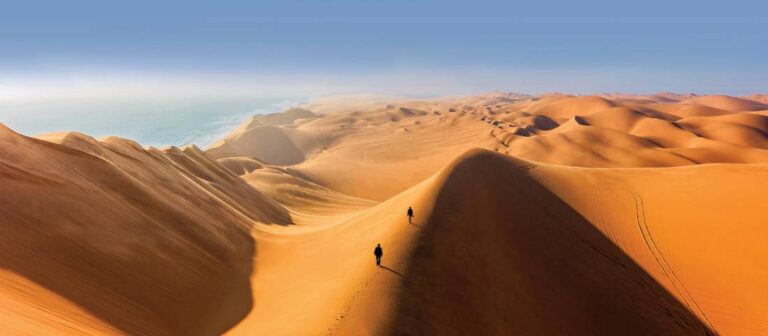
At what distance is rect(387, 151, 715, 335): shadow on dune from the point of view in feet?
31.0

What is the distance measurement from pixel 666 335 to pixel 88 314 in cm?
1454

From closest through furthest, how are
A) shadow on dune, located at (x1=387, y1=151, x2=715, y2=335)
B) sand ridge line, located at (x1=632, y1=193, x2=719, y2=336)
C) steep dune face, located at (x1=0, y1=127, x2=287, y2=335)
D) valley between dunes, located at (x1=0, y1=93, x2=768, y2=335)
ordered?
steep dune face, located at (x1=0, y1=127, x2=287, y2=335) < valley between dunes, located at (x1=0, y1=93, x2=768, y2=335) < shadow on dune, located at (x1=387, y1=151, x2=715, y2=335) < sand ridge line, located at (x1=632, y1=193, x2=719, y2=336)

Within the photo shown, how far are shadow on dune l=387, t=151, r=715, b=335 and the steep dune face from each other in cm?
554

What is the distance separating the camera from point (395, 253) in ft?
36.6

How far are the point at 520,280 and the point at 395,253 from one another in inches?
158

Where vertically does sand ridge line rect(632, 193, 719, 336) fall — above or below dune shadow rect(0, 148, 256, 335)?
below

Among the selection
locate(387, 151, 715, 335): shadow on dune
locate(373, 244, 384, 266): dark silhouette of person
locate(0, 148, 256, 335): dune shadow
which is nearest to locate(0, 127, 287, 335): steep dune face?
locate(0, 148, 256, 335): dune shadow

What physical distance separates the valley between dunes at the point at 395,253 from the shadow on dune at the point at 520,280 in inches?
2.0

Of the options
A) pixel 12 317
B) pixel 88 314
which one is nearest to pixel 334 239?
pixel 88 314

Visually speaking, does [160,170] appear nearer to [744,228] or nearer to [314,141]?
[744,228]

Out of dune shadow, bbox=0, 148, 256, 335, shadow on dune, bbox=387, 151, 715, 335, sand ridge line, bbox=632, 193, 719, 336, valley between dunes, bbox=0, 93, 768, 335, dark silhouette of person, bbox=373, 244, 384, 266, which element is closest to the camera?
dune shadow, bbox=0, 148, 256, 335

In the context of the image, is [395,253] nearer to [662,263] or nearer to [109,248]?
[109,248]

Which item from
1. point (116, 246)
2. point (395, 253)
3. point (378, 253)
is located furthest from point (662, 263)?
point (116, 246)

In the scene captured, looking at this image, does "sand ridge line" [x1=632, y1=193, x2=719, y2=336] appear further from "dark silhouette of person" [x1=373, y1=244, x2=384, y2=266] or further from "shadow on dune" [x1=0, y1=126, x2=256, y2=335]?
"shadow on dune" [x1=0, y1=126, x2=256, y2=335]
